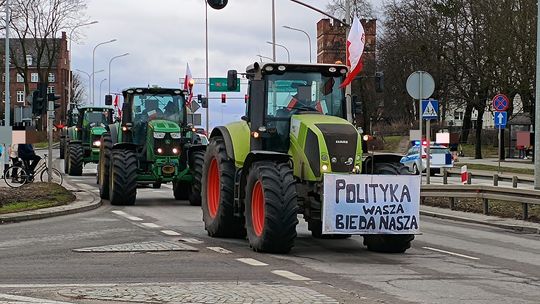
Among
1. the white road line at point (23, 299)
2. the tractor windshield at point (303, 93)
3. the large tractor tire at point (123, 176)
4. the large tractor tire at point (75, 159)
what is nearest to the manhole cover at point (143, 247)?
the tractor windshield at point (303, 93)

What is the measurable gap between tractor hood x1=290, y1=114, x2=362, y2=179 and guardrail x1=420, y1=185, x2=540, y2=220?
722 cm

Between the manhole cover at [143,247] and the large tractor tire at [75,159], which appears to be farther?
the large tractor tire at [75,159]

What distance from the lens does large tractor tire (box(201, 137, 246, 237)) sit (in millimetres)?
14359

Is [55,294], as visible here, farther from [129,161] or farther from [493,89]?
[493,89]

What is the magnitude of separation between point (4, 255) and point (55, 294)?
11.5ft

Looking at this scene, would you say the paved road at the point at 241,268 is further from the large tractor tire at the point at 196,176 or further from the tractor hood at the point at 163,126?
the tractor hood at the point at 163,126

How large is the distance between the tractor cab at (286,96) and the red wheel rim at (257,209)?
0.96 meters

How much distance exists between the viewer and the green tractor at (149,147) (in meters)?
21.7

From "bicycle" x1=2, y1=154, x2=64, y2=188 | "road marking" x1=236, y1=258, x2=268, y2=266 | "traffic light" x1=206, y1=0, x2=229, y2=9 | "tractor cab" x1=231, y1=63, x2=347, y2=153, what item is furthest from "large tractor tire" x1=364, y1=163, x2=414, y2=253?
"bicycle" x1=2, y1=154, x2=64, y2=188

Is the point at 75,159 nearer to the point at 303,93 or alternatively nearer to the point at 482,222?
the point at 482,222

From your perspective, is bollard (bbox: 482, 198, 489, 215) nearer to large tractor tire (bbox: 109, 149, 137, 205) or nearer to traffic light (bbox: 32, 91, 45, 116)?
large tractor tire (bbox: 109, 149, 137, 205)

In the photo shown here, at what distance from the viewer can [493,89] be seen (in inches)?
2158

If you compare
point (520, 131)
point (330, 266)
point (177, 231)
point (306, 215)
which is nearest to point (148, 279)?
point (330, 266)

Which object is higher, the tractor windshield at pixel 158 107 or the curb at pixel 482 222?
the tractor windshield at pixel 158 107
